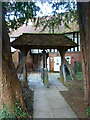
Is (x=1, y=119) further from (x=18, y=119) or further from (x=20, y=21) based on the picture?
(x=20, y=21)

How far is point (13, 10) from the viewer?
25.8 ft

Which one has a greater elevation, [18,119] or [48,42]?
[48,42]

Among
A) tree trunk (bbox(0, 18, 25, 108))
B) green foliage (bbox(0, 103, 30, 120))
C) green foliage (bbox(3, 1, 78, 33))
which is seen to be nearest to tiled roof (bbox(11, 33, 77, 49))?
green foliage (bbox(3, 1, 78, 33))

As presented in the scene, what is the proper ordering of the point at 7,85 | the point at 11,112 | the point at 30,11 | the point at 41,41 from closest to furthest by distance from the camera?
the point at 11,112 < the point at 7,85 < the point at 30,11 < the point at 41,41

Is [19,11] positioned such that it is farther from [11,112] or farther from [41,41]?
[11,112]

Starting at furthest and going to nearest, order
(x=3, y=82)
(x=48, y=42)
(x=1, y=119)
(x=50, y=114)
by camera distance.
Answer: (x=48, y=42), (x=50, y=114), (x=3, y=82), (x=1, y=119)

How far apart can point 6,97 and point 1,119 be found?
1.75 feet

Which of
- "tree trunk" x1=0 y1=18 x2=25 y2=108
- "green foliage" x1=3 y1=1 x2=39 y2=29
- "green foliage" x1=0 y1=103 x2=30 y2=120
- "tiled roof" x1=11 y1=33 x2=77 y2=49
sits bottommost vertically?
"green foliage" x1=0 y1=103 x2=30 y2=120

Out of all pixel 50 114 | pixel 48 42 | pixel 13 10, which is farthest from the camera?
pixel 48 42

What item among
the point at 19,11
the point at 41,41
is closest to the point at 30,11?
the point at 19,11

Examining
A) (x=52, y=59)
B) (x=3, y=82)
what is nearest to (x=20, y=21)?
(x=3, y=82)

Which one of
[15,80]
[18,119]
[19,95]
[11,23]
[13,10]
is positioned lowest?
[18,119]

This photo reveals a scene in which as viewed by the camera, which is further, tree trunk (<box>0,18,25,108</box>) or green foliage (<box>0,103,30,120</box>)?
tree trunk (<box>0,18,25,108</box>)

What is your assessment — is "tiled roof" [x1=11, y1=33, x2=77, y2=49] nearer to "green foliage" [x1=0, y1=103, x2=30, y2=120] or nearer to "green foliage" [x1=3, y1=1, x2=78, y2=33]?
"green foliage" [x1=3, y1=1, x2=78, y2=33]
